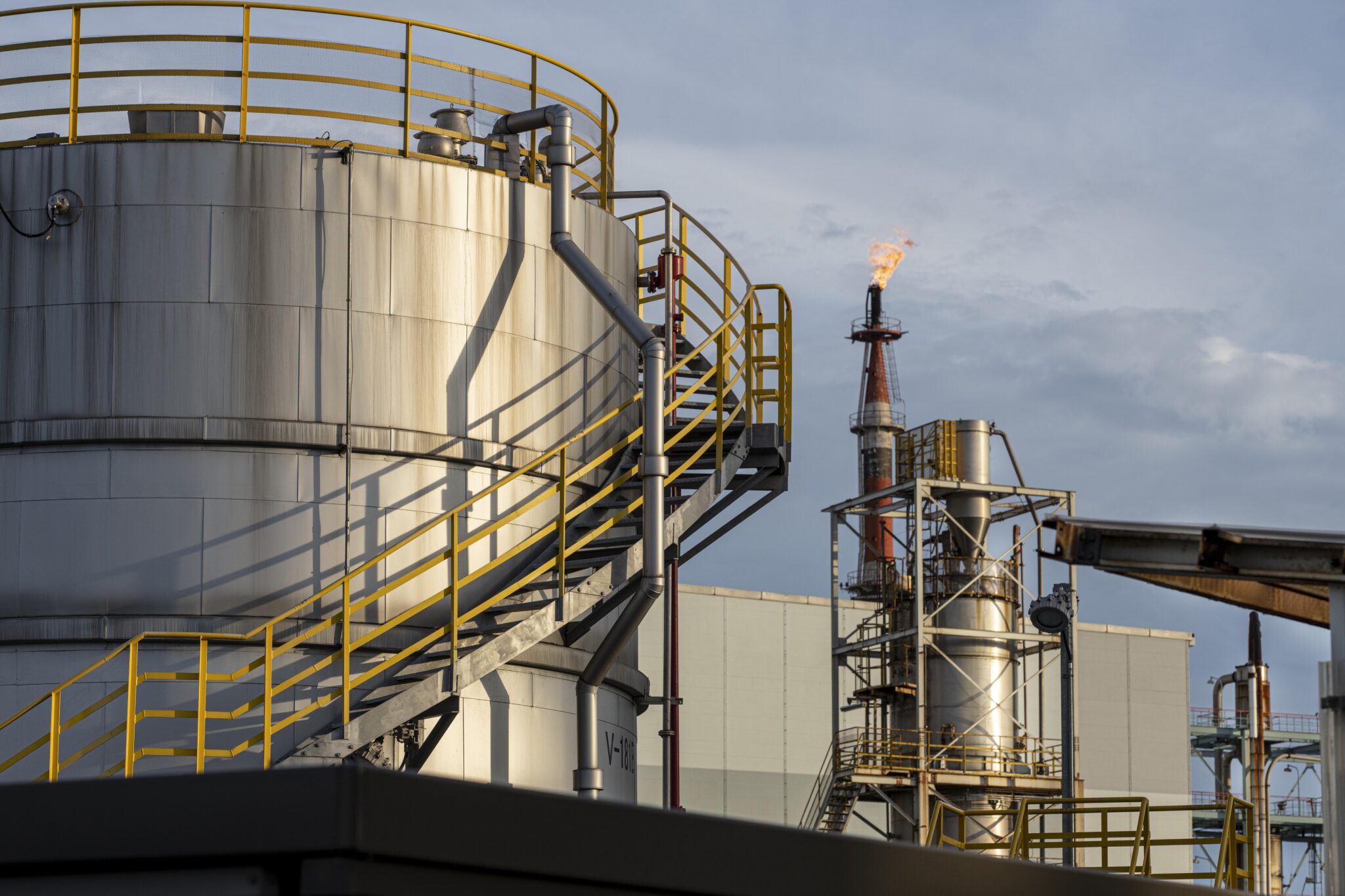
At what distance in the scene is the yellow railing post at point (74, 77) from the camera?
16219 mm

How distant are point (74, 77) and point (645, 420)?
6136 millimetres

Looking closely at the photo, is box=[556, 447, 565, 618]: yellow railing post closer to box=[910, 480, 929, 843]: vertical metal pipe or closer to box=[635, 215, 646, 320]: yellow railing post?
box=[635, 215, 646, 320]: yellow railing post

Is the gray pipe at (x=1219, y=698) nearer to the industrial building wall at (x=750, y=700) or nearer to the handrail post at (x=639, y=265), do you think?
the industrial building wall at (x=750, y=700)

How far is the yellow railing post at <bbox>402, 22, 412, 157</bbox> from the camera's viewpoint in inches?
651

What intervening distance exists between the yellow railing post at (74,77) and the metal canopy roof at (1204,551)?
10.3m

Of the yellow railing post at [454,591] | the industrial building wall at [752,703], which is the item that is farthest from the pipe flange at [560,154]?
the industrial building wall at [752,703]

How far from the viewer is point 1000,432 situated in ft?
136

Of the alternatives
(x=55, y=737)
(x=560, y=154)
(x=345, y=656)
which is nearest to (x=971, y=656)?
(x=560, y=154)

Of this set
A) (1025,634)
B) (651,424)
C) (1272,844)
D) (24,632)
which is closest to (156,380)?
(24,632)

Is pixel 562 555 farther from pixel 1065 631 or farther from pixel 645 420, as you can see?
pixel 1065 631

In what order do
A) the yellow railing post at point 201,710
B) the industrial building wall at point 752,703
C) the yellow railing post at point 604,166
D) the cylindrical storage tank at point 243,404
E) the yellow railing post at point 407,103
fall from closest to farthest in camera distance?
the yellow railing post at point 201,710
the cylindrical storage tank at point 243,404
the yellow railing post at point 407,103
the yellow railing post at point 604,166
the industrial building wall at point 752,703

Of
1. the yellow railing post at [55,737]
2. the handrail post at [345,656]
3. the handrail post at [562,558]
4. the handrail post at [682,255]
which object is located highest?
the handrail post at [682,255]

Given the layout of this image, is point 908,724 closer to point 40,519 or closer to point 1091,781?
point 1091,781

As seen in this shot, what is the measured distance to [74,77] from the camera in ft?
53.4
